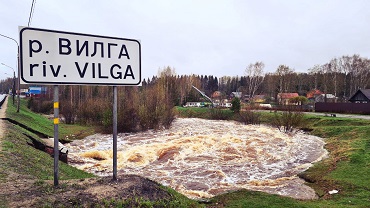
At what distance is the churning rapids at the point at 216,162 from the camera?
10383mm

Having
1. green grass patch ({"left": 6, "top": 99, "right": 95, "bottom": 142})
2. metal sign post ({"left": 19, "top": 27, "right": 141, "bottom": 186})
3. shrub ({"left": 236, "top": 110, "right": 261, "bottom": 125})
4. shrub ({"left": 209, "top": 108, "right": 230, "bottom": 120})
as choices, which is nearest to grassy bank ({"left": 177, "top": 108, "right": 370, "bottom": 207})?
metal sign post ({"left": 19, "top": 27, "right": 141, "bottom": 186})

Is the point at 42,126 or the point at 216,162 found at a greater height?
the point at 42,126

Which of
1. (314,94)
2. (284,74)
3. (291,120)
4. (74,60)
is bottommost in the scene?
(291,120)

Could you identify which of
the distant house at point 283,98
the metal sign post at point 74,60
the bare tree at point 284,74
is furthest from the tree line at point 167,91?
the metal sign post at point 74,60

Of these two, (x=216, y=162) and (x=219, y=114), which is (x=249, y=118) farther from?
(x=216, y=162)

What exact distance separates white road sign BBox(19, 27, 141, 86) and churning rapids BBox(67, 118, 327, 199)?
6.14m

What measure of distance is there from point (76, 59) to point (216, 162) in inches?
460

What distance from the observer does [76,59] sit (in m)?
3.72

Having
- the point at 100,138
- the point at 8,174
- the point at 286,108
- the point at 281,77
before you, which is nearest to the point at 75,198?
the point at 8,174

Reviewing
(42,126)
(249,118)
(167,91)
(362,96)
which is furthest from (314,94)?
(42,126)

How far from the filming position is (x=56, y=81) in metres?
3.57

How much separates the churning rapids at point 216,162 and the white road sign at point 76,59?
20.1 feet

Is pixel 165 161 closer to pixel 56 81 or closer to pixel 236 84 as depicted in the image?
pixel 56 81

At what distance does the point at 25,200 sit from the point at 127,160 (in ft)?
37.6
